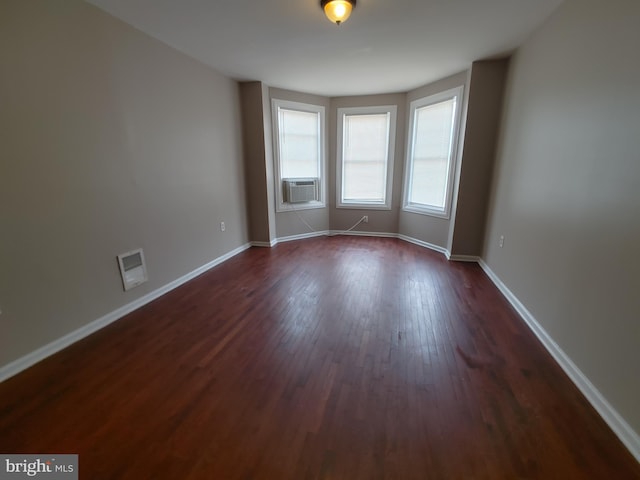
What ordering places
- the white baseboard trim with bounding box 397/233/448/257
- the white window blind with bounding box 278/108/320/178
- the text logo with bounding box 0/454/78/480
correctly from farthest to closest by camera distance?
the white window blind with bounding box 278/108/320/178, the white baseboard trim with bounding box 397/233/448/257, the text logo with bounding box 0/454/78/480

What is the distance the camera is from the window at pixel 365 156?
4.67 m

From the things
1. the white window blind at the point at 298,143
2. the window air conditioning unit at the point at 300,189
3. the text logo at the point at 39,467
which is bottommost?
the text logo at the point at 39,467

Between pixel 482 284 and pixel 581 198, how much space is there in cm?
156

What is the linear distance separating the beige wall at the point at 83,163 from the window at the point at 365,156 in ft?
8.22

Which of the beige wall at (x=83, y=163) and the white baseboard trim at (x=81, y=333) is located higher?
the beige wall at (x=83, y=163)

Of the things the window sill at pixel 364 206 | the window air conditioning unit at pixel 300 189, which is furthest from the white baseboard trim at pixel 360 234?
the window air conditioning unit at pixel 300 189

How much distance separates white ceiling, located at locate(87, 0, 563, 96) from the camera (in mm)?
2076

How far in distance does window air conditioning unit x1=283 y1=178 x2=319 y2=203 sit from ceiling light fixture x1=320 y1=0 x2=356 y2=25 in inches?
108

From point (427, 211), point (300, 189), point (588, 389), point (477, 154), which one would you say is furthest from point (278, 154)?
point (588, 389)

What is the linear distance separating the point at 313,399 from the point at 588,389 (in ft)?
5.19

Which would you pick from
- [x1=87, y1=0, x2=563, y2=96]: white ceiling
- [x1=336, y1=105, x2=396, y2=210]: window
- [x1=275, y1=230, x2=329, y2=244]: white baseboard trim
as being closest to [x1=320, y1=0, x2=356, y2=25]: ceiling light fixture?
[x1=87, y1=0, x2=563, y2=96]: white ceiling

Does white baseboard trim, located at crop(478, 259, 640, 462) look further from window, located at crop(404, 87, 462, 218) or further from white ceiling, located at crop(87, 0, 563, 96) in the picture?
white ceiling, located at crop(87, 0, 563, 96)

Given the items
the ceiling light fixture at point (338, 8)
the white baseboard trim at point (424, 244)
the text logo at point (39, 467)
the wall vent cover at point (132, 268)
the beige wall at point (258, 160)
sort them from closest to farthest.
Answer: the text logo at point (39, 467)
the ceiling light fixture at point (338, 8)
the wall vent cover at point (132, 268)
the beige wall at point (258, 160)
the white baseboard trim at point (424, 244)

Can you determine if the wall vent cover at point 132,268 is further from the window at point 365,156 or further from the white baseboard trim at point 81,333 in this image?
the window at point 365,156
